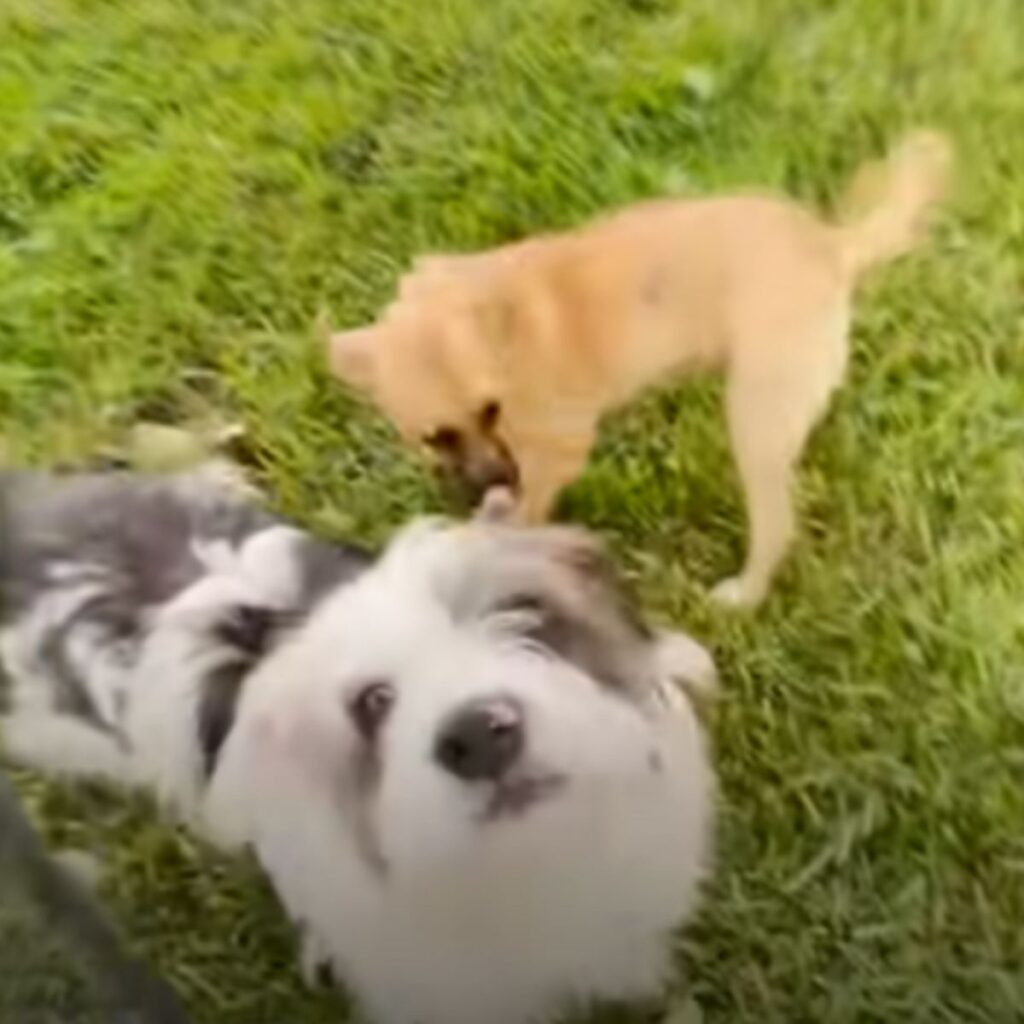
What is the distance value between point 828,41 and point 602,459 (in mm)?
133

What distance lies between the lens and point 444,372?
89cm

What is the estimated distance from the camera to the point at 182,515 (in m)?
0.90

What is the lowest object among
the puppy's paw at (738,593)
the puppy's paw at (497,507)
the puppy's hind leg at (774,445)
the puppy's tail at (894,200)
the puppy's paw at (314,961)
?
the puppy's paw at (314,961)

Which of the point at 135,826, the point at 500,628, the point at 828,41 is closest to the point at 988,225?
the point at 828,41

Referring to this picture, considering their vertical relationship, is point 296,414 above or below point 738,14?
below

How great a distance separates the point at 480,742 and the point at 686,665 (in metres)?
0.07

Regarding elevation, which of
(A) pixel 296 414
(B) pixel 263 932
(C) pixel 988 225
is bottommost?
(B) pixel 263 932

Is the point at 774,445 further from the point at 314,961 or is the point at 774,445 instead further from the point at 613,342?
the point at 314,961

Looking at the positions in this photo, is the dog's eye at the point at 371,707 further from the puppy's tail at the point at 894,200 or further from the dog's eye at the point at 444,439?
the puppy's tail at the point at 894,200

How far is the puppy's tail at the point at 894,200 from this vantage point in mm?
917

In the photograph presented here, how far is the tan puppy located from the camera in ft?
2.94

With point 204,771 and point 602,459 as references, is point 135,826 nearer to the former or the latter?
point 204,771

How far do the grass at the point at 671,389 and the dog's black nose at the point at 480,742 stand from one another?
2.5 inches

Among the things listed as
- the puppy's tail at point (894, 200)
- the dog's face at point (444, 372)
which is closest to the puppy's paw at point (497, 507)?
the dog's face at point (444, 372)
